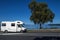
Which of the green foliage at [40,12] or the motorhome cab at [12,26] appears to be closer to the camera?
the motorhome cab at [12,26]

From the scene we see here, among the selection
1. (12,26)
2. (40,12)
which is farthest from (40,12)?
(12,26)

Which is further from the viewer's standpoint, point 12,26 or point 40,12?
point 40,12

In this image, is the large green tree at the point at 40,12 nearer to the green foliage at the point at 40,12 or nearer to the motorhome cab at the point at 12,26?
the green foliage at the point at 40,12

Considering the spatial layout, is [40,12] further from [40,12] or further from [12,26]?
[12,26]

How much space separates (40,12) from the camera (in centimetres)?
5044

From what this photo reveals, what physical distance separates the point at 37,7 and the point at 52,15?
4768 mm

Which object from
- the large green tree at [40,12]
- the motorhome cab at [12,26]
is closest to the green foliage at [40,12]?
the large green tree at [40,12]

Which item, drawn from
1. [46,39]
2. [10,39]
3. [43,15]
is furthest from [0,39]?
[43,15]

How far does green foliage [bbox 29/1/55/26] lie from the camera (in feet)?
165

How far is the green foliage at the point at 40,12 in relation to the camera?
5031 centimetres

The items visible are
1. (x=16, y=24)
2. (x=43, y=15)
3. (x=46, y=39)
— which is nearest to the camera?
(x=46, y=39)

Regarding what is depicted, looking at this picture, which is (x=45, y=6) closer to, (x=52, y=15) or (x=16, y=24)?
(x=52, y=15)

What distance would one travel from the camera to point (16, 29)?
38.2 metres

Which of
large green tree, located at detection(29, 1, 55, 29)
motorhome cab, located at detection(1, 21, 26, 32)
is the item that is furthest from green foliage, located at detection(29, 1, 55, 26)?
motorhome cab, located at detection(1, 21, 26, 32)
